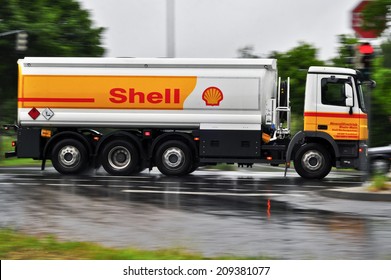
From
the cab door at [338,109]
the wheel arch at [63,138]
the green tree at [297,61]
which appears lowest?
the wheel arch at [63,138]

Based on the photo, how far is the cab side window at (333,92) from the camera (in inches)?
781

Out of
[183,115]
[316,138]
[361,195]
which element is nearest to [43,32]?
[183,115]

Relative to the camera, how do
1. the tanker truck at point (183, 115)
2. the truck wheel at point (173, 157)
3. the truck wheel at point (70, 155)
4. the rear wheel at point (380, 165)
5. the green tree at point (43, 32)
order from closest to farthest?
the tanker truck at point (183, 115) → the truck wheel at point (173, 157) → the truck wheel at point (70, 155) → the rear wheel at point (380, 165) → the green tree at point (43, 32)

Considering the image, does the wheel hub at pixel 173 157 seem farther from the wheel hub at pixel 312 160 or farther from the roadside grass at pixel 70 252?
the roadside grass at pixel 70 252

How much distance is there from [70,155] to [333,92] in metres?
7.32

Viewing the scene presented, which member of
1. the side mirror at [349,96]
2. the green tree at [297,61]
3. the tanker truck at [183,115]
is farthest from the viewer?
the green tree at [297,61]

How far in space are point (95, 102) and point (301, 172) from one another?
5830mm

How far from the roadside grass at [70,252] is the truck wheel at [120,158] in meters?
11.4

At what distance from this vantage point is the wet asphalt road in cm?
930

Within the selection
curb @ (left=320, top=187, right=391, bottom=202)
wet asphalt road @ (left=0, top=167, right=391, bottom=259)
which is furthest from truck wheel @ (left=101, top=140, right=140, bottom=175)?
curb @ (left=320, top=187, right=391, bottom=202)

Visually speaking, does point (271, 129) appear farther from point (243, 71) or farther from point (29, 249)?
point (29, 249)

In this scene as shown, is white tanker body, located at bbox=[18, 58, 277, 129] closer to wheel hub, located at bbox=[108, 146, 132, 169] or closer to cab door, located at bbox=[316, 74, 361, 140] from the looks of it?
wheel hub, located at bbox=[108, 146, 132, 169]

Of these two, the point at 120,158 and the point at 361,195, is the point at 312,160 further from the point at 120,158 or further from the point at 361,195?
the point at 361,195

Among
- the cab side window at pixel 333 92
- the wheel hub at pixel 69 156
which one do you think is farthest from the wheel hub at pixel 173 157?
the cab side window at pixel 333 92
